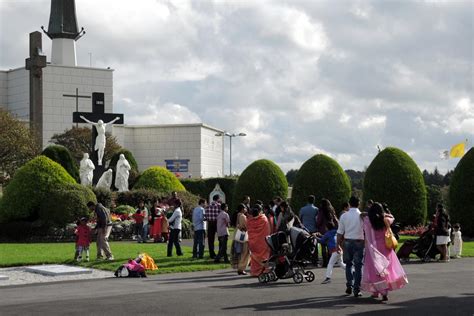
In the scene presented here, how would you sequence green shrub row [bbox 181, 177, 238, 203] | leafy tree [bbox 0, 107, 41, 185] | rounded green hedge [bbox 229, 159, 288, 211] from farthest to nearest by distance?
1. leafy tree [bbox 0, 107, 41, 185]
2. green shrub row [bbox 181, 177, 238, 203]
3. rounded green hedge [bbox 229, 159, 288, 211]

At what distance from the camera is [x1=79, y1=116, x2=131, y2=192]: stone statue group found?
43.3m

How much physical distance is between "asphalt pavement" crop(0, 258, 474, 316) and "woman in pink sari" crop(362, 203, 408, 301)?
26cm

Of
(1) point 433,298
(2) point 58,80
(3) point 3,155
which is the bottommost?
(1) point 433,298

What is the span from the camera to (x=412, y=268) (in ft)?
61.4

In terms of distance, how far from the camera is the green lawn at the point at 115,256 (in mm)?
18766

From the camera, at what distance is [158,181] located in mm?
42219

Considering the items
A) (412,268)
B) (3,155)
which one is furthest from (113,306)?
(3,155)

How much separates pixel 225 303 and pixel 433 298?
355 cm

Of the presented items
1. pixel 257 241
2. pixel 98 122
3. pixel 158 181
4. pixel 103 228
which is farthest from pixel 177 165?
pixel 257 241

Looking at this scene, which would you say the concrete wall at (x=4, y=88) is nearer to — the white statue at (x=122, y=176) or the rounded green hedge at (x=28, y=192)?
the white statue at (x=122, y=176)

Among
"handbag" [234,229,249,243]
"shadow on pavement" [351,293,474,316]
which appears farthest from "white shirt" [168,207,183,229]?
"shadow on pavement" [351,293,474,316]

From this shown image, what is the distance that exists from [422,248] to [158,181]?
2350 cm

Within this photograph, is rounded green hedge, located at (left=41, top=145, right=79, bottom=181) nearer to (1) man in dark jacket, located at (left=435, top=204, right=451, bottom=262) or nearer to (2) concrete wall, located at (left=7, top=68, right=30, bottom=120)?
(1) man in dark jacket, located at (left=435, top=204, right=451, bottom=262)

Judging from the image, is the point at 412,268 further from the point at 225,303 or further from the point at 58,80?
the point at 58,80
